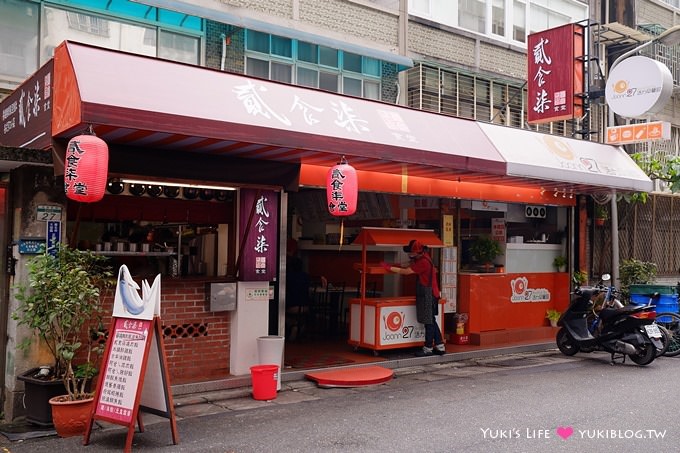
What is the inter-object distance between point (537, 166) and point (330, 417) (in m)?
6.26

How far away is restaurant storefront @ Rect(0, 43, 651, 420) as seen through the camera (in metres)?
7.38

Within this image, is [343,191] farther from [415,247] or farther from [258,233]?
[415,247]

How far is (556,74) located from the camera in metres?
14.5

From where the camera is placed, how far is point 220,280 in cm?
937

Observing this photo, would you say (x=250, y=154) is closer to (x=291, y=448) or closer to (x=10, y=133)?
(x=10, y=133)

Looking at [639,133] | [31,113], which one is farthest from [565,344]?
[31,113]

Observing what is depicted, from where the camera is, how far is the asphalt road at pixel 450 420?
6547 mm

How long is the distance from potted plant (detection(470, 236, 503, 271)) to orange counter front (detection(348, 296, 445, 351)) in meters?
2.50

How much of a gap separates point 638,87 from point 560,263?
13.6 feet

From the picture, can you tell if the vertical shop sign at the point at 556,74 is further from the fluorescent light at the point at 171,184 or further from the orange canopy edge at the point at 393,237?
the fluorescent light at the point at 171,184

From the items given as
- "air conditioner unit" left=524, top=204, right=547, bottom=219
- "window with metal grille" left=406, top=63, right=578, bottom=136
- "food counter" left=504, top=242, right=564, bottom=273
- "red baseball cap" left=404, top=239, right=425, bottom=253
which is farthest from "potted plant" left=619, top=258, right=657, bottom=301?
"red baseball cap" left=404, top=239, right=425, bottom=253

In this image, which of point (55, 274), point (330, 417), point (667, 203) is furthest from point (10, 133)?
point (667, 203)

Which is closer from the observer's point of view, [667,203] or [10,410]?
[10,410]

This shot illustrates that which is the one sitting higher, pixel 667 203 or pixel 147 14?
pixel 147 14
